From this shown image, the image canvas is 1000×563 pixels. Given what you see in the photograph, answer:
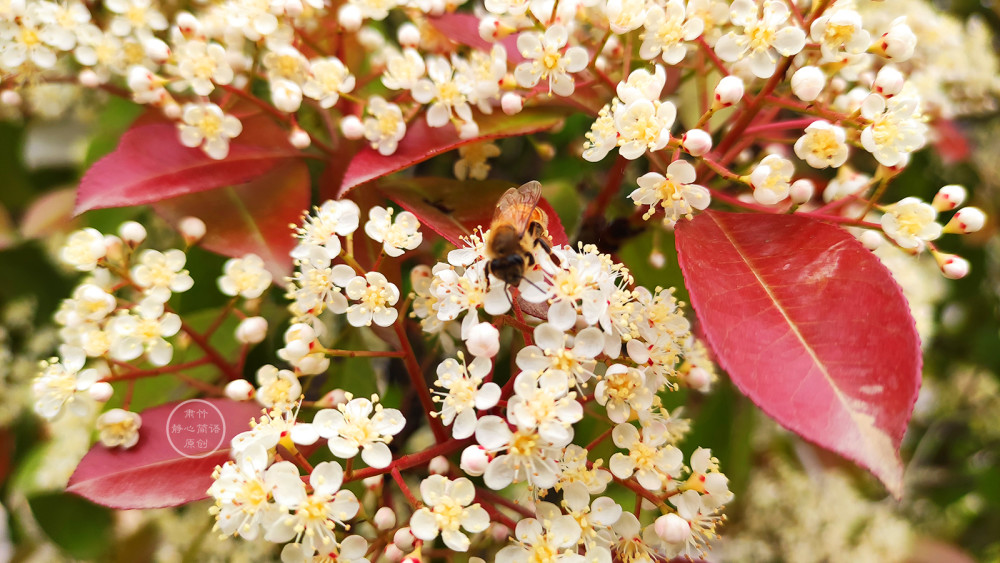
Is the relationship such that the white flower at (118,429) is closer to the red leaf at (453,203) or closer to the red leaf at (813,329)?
the red leaf at (453,203)

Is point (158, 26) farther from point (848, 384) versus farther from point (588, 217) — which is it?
point (848, 384)

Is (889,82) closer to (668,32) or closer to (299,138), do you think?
(668,32)

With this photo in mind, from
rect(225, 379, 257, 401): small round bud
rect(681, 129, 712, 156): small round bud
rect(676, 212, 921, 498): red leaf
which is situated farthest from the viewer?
rect(225, 379, 257, 401): small round bud

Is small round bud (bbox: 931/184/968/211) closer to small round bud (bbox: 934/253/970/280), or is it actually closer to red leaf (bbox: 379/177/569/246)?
small round bud (bbox: 934/253/970/280)

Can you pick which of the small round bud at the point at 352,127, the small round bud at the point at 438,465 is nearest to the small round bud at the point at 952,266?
the small round bud at the point at 438,465

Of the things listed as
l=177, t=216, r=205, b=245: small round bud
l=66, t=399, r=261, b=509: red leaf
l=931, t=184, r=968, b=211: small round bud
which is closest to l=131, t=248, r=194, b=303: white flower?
l=177, t=216, r=205, b=245: small round bud
